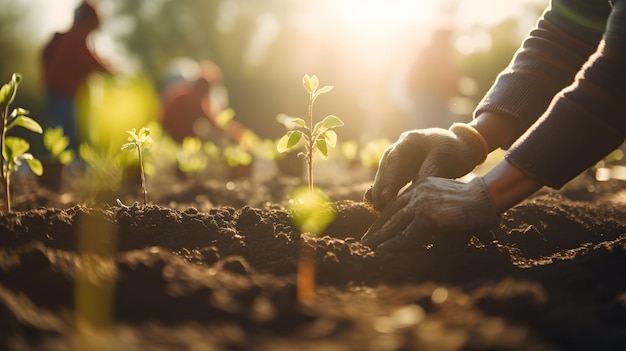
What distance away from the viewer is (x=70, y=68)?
713 centimetres

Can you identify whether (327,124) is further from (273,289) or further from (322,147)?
(273,289)

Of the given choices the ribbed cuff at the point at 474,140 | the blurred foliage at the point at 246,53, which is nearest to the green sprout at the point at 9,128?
the ribbed cuff at the point at 474,140

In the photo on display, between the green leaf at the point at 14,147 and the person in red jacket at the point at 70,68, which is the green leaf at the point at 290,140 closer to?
the green leaf at the point at 14,147

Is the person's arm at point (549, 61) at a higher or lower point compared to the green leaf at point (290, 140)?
higher

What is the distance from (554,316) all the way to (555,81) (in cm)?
159

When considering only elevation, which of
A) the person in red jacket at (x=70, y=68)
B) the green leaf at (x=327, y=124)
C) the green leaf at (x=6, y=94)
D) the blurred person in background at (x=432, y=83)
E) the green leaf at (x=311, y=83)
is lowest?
the green leaf at (x=327, y=124)

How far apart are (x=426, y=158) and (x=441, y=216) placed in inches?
19.1

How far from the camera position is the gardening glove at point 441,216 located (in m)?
2.04

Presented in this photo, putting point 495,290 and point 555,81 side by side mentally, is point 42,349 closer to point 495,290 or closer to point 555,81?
point 495,290

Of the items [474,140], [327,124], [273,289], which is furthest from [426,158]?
[273,289]

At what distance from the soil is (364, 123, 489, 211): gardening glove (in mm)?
303

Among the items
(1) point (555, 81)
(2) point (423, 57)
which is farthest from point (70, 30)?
(1) point (555, 81)

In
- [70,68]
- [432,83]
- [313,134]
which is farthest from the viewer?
[432,83]

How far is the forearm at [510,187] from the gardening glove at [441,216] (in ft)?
0.10
